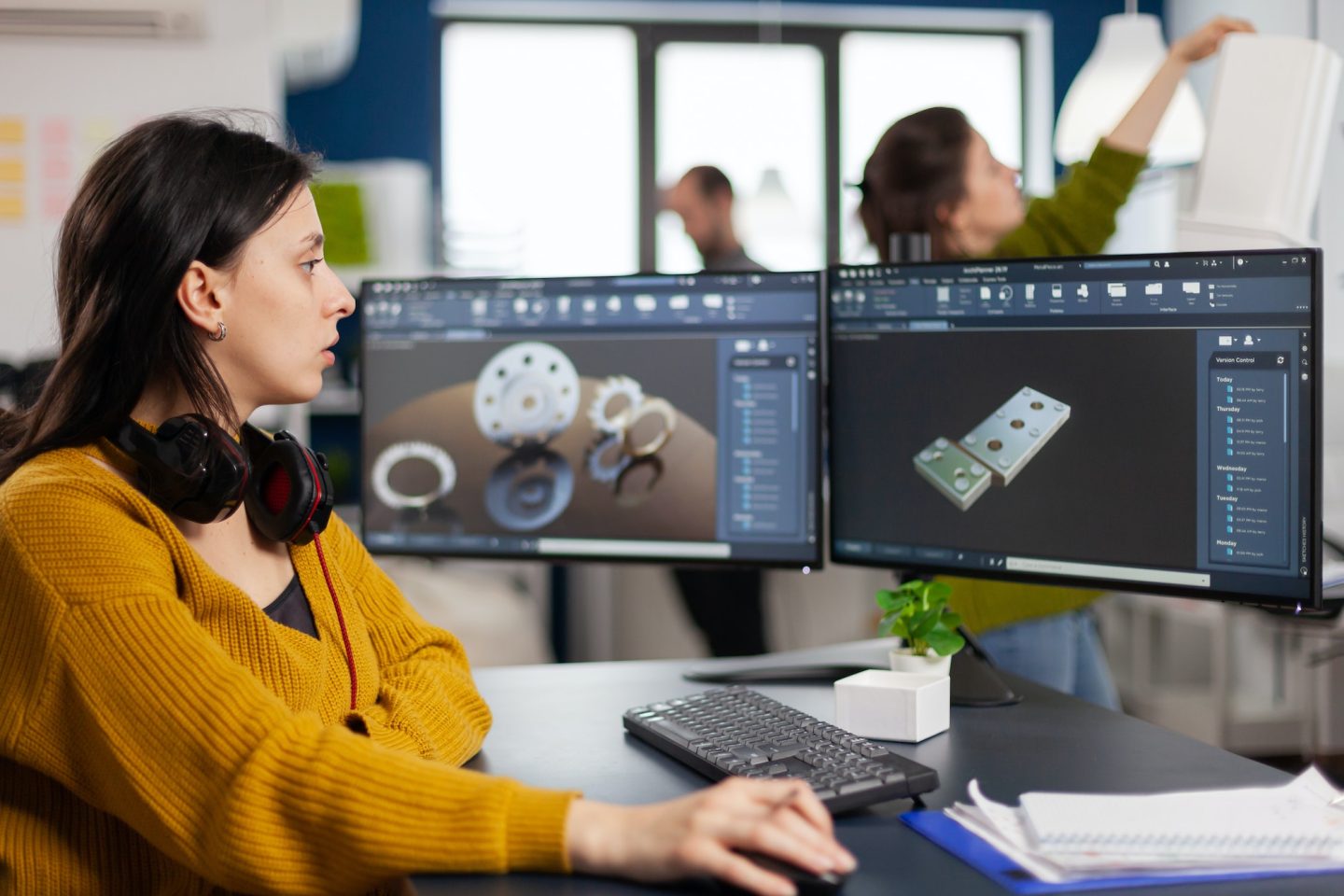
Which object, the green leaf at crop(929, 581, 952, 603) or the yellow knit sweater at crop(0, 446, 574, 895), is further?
the green leaf at crop(929, 581, 952, 603)

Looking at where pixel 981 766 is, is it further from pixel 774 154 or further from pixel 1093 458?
pixel 774 154

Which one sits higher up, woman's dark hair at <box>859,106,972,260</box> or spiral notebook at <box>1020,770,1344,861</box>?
woman's dark hair at <box>859,106,972,260</box>

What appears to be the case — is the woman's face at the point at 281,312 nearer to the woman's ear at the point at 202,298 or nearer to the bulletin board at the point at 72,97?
the woman's ear at the point at 202,298

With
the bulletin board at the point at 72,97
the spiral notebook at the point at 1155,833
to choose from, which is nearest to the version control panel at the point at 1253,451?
the spiral notebook at the point at 1155,833

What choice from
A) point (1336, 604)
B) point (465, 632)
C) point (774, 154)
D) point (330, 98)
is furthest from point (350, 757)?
point (774, 154)

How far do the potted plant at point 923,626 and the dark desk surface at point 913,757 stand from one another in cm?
7

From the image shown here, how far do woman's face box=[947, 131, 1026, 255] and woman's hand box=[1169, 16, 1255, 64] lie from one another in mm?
313

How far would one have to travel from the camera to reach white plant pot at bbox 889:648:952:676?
4.55ft

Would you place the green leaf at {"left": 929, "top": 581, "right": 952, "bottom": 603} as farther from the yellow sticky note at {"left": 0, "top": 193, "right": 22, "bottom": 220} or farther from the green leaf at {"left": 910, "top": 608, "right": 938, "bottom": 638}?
the yellow sticky note at {"left": 0, "top": 193, "right": 22, "bottom": 220}

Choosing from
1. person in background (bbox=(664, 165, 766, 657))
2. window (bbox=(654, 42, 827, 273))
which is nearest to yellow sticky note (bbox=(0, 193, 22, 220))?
person in background (bbox=(664, 165, 766, 657))

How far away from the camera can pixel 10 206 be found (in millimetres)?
4164

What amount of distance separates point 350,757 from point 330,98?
521cm

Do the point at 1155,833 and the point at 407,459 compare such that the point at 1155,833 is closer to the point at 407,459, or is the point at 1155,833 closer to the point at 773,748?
the point at 773,748

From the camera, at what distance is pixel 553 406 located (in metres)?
1.69
